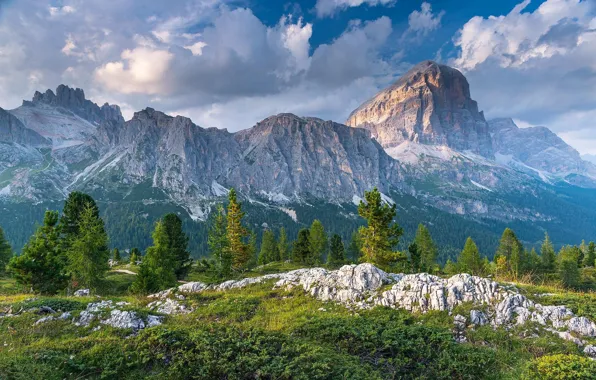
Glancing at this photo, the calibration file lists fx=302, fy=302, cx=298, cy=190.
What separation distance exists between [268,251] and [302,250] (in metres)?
18.4

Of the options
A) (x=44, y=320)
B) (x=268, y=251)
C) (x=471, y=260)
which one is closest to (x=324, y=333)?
(x=44, y=320)

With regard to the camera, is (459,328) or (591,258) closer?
(459,328)

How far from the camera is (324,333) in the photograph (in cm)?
1518

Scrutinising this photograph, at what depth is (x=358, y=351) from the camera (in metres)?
13.7

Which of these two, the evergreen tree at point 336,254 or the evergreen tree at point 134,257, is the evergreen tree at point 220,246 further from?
the evergreen tree at point 134,257

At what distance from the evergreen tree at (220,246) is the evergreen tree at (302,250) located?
28.0 m

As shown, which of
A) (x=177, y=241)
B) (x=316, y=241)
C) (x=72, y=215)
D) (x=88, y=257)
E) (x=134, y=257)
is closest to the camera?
(x=88, y=257)

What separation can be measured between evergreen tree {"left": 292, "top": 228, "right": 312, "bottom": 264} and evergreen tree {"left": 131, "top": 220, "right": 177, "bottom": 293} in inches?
1327

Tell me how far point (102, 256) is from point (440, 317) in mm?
37670

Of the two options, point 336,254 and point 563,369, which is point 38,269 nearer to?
point 563,369

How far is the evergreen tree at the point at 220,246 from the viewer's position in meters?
47.1

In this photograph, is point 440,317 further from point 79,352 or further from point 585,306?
point 79,352

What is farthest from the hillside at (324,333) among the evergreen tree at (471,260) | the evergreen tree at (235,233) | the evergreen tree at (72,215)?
the evergreen tree at (471,260)

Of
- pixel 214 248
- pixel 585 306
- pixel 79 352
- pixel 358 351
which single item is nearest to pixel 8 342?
pixel 79 352
